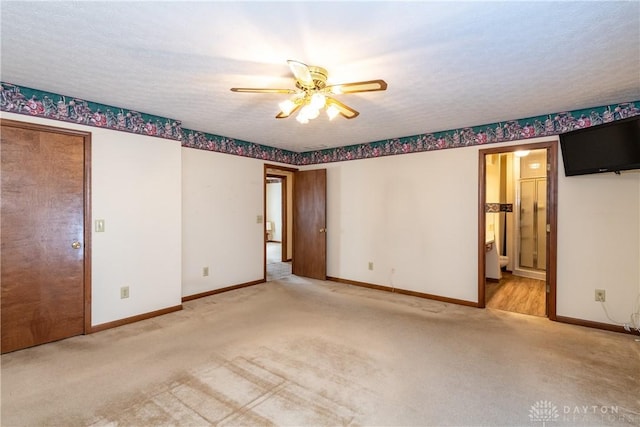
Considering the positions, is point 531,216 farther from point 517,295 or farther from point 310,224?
point 310,224

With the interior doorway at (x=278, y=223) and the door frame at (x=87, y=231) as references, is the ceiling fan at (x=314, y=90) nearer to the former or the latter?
the door frame at (x=87, y=231)

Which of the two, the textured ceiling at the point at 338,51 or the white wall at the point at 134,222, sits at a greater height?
the textured ceiling at the point at 338,51

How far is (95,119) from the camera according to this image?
307 centimetres

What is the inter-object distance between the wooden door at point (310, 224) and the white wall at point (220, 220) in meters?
0.80

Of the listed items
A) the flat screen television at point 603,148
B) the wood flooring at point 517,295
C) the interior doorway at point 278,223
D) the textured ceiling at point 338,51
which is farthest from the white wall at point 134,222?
the flat screen television at point 603,148

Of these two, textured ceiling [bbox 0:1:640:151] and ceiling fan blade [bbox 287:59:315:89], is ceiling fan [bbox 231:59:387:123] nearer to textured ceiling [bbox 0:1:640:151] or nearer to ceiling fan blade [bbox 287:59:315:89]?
ceiling fan blade [bbox 287:59:315:89]

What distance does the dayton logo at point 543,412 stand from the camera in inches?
72.5

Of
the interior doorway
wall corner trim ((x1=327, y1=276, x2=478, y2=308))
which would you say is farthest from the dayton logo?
the interior doorway

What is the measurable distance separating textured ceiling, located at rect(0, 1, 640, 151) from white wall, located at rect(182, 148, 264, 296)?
1282 mm

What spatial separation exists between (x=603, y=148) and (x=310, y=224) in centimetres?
399

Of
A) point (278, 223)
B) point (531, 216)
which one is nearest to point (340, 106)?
point (531, 216)

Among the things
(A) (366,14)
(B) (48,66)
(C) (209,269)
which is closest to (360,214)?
(C) (209,269)

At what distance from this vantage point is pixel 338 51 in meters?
2.04

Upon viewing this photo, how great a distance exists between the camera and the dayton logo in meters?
1.84
